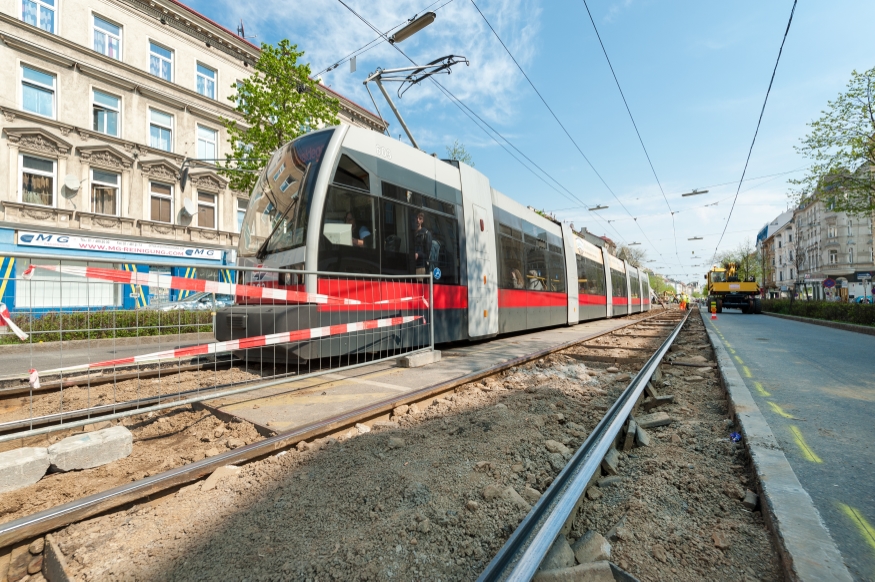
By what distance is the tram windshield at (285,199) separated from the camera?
527 centimetres

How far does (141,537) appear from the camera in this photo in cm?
189

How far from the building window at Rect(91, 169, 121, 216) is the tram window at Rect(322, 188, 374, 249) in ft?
55.9

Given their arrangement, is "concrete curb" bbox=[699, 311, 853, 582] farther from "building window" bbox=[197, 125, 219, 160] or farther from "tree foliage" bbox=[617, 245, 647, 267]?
"tree foliage" bbox=[617, 245, 647, 267]

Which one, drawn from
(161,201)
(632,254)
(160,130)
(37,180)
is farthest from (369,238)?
(632,254)

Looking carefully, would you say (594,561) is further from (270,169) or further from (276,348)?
(270,169)

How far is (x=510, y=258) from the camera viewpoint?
31.2 ft

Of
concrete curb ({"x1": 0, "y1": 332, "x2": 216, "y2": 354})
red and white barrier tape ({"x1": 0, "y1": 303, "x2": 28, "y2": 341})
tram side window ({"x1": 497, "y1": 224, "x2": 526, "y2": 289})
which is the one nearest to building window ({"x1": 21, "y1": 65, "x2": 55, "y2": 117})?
concrete curb ({"x1": 0, "y1": 332, "x2": 216, "y2": 354})

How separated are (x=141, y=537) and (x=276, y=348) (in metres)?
3.12

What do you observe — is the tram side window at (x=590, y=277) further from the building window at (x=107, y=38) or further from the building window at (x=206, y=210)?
the building window at (x=107, y=38)

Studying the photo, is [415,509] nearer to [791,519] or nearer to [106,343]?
[791,519]

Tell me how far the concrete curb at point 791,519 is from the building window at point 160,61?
79.7ft

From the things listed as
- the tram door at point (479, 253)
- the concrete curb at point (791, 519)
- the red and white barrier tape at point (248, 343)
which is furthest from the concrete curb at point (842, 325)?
the red and white barrier tape at point (248, 343)

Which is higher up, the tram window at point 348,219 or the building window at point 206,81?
the building window at point 206,81

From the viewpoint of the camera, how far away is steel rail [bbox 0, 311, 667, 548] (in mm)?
1863
